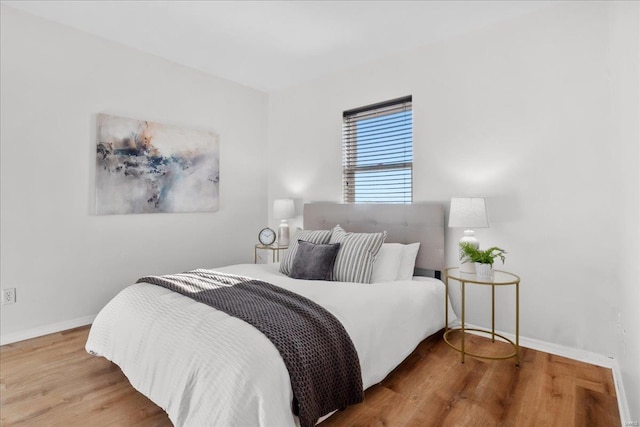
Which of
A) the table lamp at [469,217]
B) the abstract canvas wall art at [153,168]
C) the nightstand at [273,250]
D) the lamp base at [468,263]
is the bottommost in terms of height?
the nightstand at [273,250]

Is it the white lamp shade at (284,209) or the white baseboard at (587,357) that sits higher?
the white lamp shade at (284,209)

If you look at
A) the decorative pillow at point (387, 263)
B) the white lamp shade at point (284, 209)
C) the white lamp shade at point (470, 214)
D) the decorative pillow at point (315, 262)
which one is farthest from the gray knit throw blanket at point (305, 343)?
the white lamp shade at point (284, 209)

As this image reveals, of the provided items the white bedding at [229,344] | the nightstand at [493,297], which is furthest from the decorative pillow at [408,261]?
the nightstand at [493,297]

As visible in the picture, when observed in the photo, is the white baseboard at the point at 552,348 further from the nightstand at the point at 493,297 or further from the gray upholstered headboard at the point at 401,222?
the gray upholstered headboard at the point at 401,222

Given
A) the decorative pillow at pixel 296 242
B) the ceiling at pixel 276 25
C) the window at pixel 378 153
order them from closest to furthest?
the ceiling at pixel 276 25, the decorative pillow at pixel 296 242, the window at pixel 378 153

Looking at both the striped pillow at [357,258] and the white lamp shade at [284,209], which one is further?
the white lamp shade at [284,209]

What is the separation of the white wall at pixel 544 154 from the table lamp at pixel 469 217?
1.09 feet

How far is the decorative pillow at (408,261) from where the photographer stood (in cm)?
A: 273

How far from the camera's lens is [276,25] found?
9.16 ft

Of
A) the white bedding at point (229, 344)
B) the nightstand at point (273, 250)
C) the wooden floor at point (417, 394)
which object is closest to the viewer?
the white bedding at point (229, 344)

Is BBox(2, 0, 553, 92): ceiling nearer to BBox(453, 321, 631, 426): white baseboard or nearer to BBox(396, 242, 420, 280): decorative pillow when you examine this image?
BBox(396, 242, 420, 280): decorative pillow

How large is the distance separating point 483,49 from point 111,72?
331cm

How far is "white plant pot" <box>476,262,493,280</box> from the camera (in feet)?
7.43

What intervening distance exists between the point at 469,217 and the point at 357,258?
34.6 inches
